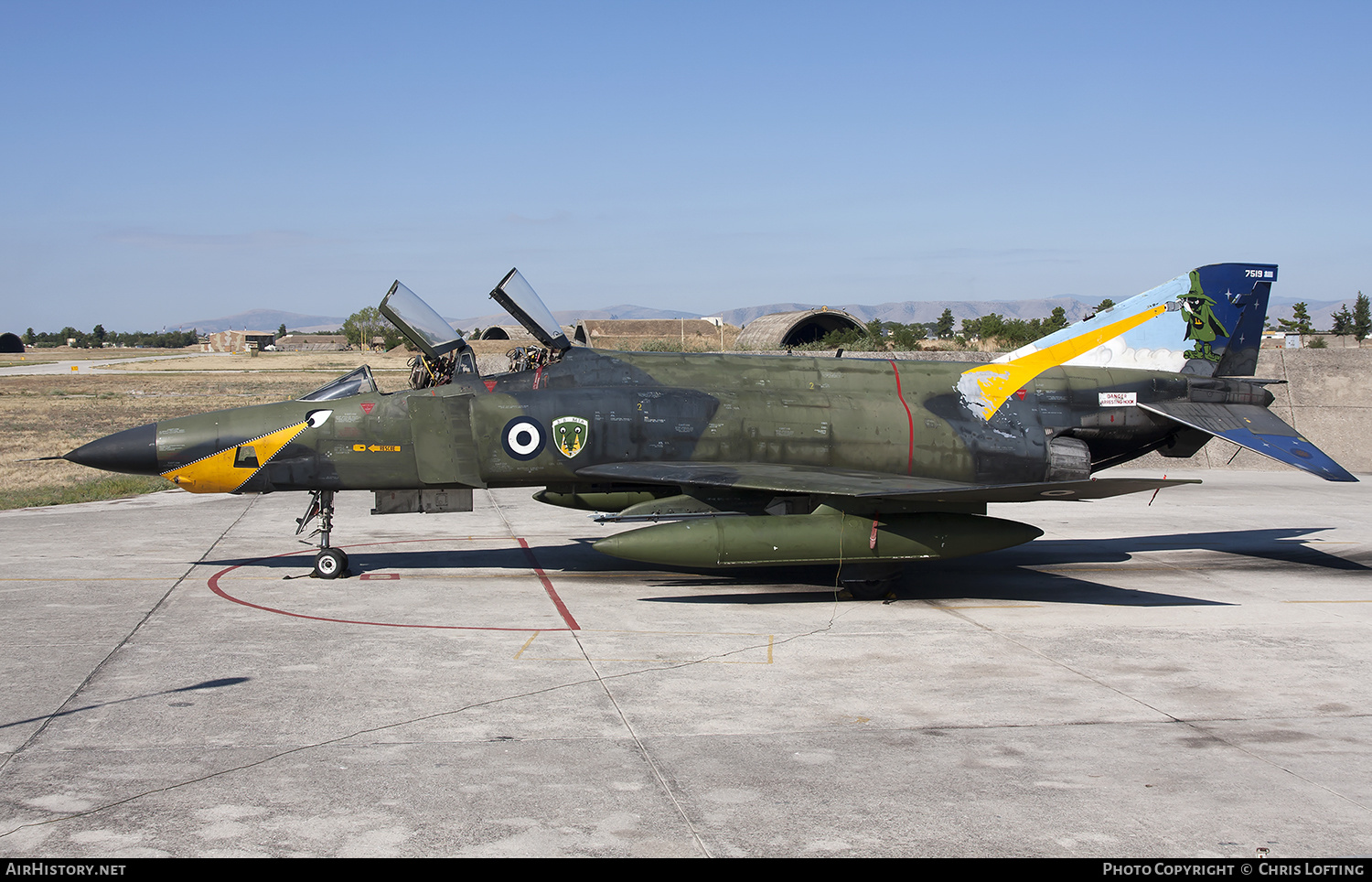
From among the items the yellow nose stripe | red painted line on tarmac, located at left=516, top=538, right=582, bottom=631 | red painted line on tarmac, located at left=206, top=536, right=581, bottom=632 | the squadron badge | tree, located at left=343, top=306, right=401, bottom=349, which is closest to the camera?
red painted line on tarmac, located at left=206, top=536, right=581, bottom=632

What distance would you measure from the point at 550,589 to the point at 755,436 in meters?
3.38

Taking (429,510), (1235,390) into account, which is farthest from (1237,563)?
(429,510)

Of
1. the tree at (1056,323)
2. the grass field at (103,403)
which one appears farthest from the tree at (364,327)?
the tree at (1056,323)

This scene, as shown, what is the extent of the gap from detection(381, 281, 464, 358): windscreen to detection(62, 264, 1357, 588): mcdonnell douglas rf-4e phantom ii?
3 centimetres

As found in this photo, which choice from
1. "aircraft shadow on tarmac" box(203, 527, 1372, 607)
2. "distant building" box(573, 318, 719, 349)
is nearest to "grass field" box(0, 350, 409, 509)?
"aircraft shadow on tarmac" box(203, 527, 1372, 607)

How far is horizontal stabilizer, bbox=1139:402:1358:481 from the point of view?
1320 cm

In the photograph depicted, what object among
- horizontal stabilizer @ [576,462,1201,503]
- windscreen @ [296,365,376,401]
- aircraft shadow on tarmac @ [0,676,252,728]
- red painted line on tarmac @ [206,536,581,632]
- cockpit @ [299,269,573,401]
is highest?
cockpit @ [299,269,573,401]

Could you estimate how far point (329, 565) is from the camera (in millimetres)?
13227

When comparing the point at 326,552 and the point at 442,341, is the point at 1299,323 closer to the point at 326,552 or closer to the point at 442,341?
the point at 442,341

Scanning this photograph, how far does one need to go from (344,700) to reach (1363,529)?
18282 mm

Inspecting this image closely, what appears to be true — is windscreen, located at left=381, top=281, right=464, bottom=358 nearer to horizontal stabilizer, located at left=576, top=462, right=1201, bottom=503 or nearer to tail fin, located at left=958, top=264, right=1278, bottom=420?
horizontal stabilizer, located at left=576, top=462, right=1201, bottom=503

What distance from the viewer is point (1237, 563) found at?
15359 mm

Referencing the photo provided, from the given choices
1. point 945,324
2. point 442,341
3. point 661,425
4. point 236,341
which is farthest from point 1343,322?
point 236,341

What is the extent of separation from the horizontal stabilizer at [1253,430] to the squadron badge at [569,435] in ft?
26.9
